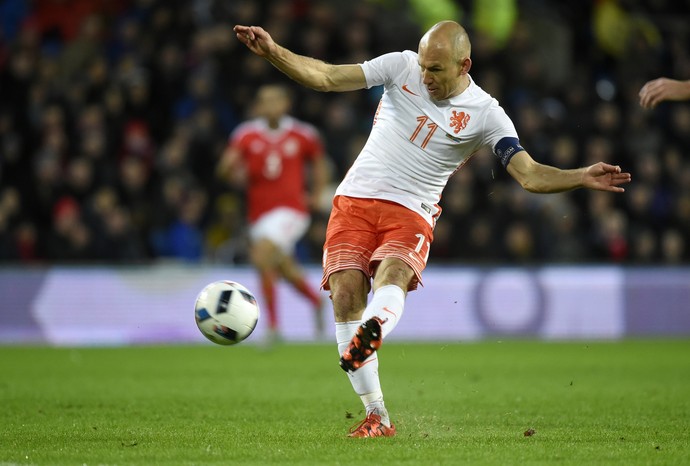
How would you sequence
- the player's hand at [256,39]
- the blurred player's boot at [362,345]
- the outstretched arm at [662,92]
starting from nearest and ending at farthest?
the blurred player's boot at [362,345]
the player's hand at [256,39]
the outstretched arm at [662,92]

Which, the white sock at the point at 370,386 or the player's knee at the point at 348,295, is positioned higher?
the player's knee at the point at 348,295

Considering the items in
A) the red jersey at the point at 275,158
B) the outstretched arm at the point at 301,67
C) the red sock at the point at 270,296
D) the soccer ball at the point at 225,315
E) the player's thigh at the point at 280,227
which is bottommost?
the red sock at the point at 270,296

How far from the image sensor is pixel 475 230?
52.5 feet

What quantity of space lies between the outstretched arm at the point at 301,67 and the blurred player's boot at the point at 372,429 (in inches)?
70.8

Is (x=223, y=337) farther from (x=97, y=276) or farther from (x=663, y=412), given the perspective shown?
(x=97, y=276)

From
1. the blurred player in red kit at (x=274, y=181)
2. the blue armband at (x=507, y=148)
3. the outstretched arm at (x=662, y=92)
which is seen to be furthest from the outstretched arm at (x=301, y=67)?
the blurred player in red kit at (x=274, y=181)

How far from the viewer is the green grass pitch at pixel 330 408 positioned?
18.3ft

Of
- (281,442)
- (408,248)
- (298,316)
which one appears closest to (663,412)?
(408,248)

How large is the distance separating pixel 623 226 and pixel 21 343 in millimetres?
8488

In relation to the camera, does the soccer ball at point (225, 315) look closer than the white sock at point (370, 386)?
No

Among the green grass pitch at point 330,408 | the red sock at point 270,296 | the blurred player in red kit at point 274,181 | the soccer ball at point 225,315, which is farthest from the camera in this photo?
the red sock at point 270,296

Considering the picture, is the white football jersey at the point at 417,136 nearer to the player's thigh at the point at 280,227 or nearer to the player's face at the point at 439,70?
the player's face at the point at 439,70

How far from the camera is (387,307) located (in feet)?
19.9

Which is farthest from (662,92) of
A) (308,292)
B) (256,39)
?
(308,292)
